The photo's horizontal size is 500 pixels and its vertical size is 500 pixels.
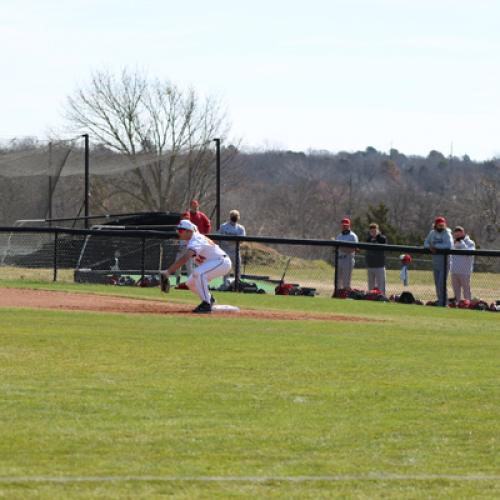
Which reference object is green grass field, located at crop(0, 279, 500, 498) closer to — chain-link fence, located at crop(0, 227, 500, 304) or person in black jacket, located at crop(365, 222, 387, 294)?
person in black jacket, located at crop(365, 222, 387, 294)

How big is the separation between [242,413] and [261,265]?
65.6ft

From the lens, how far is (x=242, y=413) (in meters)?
9.64

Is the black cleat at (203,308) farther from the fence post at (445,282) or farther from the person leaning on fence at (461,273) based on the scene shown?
the person leaning on fence at (461,273)

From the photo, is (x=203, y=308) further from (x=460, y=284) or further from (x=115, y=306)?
(x=460, y=284)

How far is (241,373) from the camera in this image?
1188 centimetres

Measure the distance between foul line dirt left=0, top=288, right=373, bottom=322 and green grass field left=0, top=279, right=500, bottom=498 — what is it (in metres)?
2.62

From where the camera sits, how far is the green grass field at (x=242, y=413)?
24.4ft

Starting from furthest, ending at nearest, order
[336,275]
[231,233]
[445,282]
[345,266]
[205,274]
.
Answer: [231,233] < [345,266] < [336,275] < [445,282] < [205,274]

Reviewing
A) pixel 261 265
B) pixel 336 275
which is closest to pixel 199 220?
pixel 336 275

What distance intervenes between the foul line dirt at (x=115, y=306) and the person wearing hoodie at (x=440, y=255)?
4.66 m

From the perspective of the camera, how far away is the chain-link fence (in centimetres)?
2597

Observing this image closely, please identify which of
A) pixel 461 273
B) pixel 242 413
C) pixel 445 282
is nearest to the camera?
pixel 242 413

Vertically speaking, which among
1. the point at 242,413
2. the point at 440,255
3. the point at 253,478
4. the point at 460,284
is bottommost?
the point at 253,478

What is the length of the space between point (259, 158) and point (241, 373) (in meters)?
109
